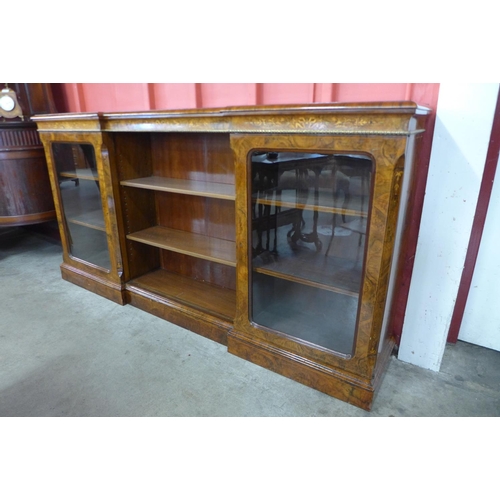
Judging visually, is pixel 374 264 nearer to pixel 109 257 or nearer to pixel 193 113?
pixel 193 113

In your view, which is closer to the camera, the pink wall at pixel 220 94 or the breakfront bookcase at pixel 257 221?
the breakfront bookcase at pixel 257 221

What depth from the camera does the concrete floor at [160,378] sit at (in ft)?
5.07

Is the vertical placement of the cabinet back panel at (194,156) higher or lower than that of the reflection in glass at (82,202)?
higher

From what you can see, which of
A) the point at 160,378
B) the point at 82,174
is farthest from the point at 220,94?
the point at 160,378

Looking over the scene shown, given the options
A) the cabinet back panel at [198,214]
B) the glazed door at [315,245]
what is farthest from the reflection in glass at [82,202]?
the glazed door at [315,245]

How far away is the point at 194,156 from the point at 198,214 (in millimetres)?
373

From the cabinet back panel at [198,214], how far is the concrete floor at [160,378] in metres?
0.65

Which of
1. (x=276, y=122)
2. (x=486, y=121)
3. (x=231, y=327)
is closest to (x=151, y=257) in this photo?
(x=231, y=327)

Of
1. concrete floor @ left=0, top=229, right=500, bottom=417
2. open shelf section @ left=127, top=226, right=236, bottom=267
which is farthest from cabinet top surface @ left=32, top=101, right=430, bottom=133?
concrete floor @ left=0, top=229, right=500, bottom=417

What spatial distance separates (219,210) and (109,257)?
889 mm

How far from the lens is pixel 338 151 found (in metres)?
1.32

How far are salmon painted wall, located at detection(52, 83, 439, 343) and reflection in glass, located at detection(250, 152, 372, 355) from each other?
0.32m

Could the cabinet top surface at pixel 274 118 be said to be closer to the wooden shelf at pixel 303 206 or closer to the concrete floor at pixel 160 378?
the wooden shelf at pixel 303 206

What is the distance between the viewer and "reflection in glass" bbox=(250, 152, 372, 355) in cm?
149
